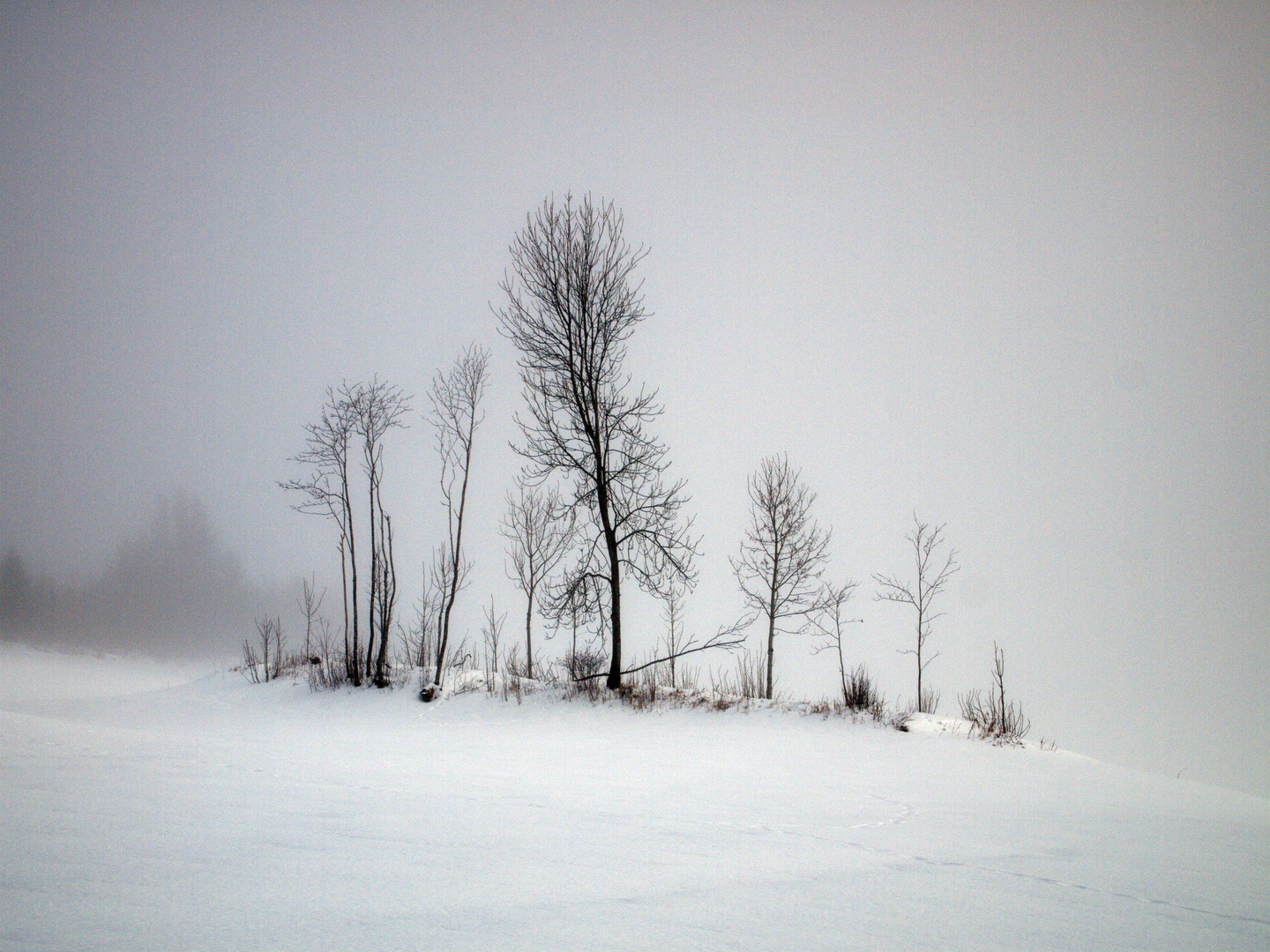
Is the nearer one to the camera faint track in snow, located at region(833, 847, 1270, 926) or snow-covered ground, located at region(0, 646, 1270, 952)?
snow-covered ground, located at region(0, 646, 1270, 952)

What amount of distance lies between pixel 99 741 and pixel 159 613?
53.9 meters

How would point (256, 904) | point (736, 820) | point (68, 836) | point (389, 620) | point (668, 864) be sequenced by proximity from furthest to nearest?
1. point (389, 620)
2. point (736, 820)
3. point (668, 864)
4. point (68, 836)
5. point (256, 904)

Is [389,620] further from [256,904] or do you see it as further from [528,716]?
[256,904]

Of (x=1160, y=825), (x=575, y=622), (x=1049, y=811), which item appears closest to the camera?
(x=1160, y=825)

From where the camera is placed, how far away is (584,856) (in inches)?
92.7

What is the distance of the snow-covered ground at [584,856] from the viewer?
5.30ft

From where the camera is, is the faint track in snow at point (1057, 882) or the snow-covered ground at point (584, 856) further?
the faint track in snow at point (1057, 882)

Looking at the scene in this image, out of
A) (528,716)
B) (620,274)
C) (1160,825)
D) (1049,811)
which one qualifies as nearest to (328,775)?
(1049,811)

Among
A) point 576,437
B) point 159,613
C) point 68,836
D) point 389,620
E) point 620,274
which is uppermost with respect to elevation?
point 620,274

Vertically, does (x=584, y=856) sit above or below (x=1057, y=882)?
above

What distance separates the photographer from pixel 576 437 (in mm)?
14430

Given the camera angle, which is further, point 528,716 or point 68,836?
point 528,716

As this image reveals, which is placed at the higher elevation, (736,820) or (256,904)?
(256,904)

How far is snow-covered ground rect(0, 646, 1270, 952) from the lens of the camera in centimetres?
162
